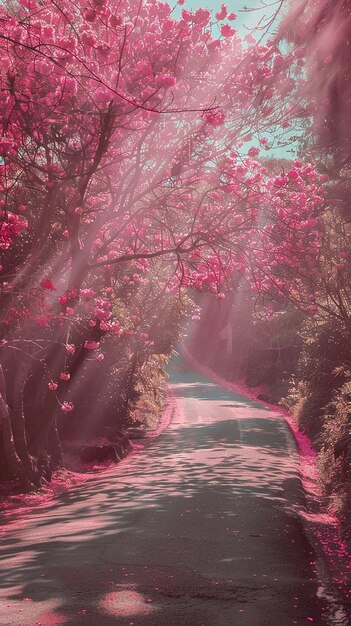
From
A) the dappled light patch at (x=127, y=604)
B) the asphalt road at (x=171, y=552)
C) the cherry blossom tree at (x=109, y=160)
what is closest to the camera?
the dappled light patch at (x=127, y=604)

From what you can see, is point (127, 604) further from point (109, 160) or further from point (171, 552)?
point (109, 160)

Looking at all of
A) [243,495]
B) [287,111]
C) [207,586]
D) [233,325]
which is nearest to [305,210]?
[287,111]

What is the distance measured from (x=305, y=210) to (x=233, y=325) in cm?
3894

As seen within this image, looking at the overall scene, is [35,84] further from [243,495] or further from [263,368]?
[263,368]

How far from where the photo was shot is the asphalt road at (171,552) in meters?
6.19

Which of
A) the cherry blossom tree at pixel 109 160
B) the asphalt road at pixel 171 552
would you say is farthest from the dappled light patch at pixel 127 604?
the cherry blossom tree at pixel 109 160

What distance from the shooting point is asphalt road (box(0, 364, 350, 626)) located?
619 cm

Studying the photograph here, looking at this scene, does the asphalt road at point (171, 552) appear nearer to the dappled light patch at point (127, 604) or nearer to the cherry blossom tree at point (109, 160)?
the dappled light patch at point (127, 604)

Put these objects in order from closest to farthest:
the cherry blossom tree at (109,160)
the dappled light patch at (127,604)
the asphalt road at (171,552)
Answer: the dappled light patch at (127,604) → the asphalt road at (171,552) → the cherry blossom tree at (109,160)

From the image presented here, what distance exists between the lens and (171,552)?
8.62 meters

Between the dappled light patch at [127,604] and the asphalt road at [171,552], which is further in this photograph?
the asphalt road at [171,552]

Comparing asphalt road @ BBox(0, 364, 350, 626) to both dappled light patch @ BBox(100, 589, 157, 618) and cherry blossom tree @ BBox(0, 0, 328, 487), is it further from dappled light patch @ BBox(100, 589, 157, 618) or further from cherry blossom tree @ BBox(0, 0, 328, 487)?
cherry blossom tree @ BBox(0, 0, 328, 487)

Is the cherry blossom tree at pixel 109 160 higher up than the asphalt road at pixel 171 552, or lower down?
higher up

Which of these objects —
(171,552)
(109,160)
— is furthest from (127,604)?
(109,160)
